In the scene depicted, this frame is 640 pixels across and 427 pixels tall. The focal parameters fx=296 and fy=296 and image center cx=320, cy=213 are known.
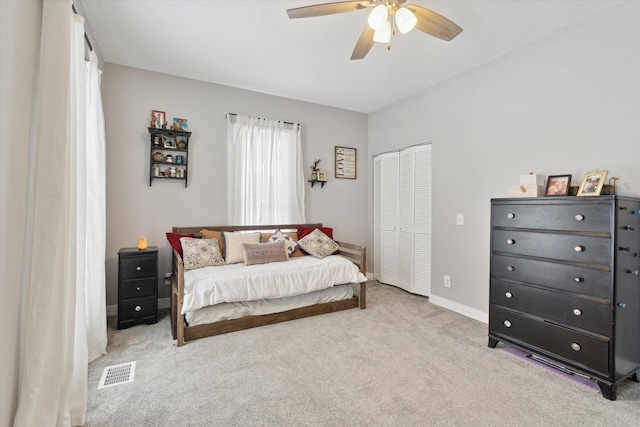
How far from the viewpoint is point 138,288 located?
288cm

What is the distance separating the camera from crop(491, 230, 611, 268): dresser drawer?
1.92 metres

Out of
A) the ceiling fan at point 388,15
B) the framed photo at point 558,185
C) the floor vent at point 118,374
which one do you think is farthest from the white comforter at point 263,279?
the ceiling fan at point 388,15

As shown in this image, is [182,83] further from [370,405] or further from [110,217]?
[370,405]

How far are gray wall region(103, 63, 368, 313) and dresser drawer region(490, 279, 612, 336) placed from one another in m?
2.58

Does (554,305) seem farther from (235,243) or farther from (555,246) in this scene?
(235,243)

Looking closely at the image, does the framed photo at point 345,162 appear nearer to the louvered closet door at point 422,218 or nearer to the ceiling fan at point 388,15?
the louvered closet door at point 422,218

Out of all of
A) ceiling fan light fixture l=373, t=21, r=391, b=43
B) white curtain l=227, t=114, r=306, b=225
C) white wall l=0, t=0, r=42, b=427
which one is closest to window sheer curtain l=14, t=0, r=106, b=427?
A: white wall l=0, t=0, r=42, b=427

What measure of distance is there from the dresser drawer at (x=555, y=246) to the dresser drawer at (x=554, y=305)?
0.27m

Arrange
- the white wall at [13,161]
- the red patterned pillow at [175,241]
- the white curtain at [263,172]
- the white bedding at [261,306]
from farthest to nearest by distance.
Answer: the white curtain at [263,172], the red patterned pillow at [175,241], the white bedding at [261,306], the white wall at [13,161]

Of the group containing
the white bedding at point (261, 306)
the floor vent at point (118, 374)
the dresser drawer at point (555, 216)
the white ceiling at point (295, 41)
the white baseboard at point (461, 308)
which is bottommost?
the floor vent at point (118, 374)

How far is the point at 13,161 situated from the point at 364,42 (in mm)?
2129

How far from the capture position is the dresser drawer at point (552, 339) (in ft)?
6.28

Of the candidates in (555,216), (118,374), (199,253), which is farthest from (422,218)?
(118,374)

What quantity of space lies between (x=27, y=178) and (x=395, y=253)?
3927mm
